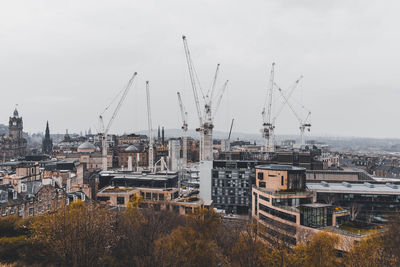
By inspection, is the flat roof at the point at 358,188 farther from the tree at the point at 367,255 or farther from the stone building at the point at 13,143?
the stone building at the point at 13,143

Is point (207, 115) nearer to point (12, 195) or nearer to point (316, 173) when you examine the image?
point (316, 173)

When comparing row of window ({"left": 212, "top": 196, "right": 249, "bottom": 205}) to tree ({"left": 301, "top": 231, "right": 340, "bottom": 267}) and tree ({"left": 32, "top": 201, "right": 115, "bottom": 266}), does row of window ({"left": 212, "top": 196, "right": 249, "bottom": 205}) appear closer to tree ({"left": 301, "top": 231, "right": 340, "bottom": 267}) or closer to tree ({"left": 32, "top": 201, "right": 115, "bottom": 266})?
tree ({"left": 301, "top": 231, "right": 340, "bottom": 267})

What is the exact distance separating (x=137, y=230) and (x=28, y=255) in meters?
11.8

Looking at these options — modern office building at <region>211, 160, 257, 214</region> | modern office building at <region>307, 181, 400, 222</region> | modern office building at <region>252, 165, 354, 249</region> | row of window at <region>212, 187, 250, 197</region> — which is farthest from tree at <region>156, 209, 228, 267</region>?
modern office building at <region>211, 160, 257, 214</region>

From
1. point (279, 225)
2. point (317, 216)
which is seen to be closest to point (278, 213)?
point (279, 225)

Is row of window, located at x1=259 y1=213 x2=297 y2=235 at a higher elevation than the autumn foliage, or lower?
lower

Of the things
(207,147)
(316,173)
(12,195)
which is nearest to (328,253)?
(12,195)

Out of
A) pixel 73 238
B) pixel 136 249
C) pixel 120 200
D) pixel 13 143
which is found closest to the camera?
pixel 73 238

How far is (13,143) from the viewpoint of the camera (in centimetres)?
14575

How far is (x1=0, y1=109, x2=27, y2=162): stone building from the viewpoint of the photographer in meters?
140

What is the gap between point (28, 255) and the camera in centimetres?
2858

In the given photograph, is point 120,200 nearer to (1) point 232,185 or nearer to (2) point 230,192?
(2) point 230,192

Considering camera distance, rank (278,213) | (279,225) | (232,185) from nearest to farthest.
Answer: (279,225) → (278,213) → (232,185)

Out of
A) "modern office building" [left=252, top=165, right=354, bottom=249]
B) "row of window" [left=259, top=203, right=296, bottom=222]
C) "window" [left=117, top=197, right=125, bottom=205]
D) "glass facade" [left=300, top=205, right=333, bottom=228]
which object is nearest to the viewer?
"glass facade" [left=300, top=205, right=333, bottom=228]
